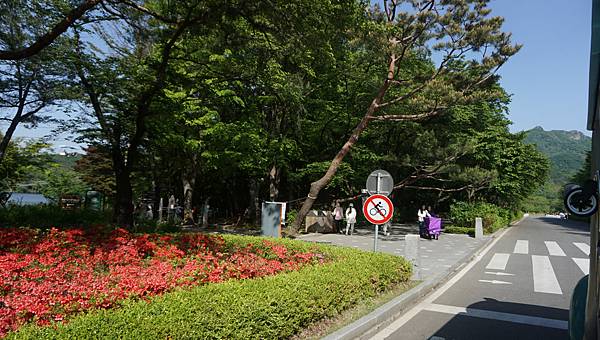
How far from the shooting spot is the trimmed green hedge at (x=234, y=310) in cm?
317

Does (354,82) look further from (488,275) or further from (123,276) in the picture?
(123,276)

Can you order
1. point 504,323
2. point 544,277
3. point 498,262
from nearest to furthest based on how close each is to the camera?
point 504,323 < point 544,277 < point 498,262

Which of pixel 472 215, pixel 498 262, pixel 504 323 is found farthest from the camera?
pixel 472 215

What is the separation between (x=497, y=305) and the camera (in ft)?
23.5

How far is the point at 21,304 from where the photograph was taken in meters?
3.83

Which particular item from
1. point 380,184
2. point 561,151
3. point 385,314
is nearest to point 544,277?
point 380,184

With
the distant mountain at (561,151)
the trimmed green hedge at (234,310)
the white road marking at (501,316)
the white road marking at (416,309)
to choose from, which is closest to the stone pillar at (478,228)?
the white road marking at (416,309)

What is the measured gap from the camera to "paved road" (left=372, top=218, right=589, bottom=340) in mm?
5605

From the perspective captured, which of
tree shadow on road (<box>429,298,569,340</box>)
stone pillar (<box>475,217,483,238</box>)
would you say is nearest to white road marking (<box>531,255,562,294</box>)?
tree shadow on road (<box>429,298,569,340</box>)

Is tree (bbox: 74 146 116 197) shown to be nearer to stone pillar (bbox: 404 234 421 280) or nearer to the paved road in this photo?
stone pillar (bbox: 404 234 421 280)

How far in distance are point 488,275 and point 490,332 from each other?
5.04m

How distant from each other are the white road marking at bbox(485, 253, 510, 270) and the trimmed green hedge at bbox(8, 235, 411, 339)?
6.57 metres

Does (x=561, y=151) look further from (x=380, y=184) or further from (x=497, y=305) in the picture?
(x=497, y=305)

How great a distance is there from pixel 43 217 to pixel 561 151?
7414 inches
